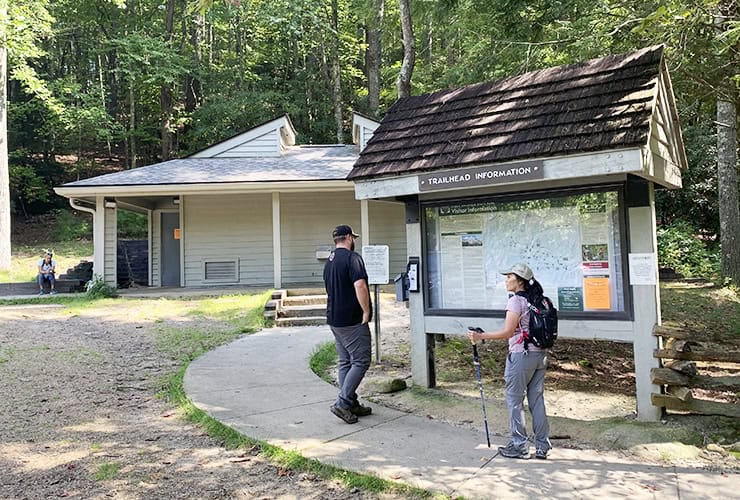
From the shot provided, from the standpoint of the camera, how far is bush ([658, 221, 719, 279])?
1773 centimetres

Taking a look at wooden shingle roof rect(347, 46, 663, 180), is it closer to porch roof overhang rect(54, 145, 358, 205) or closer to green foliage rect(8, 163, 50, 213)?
porch roof overhang rect(54, 145, 358, 205)

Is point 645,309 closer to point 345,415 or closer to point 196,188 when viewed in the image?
point 345,415

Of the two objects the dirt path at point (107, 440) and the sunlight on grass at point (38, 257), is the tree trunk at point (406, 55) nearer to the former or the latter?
the dirt path at point (107, 440)

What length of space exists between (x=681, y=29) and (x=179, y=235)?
13934 mm

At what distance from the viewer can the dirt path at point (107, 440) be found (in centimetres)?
391

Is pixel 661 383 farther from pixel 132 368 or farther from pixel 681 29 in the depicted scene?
pixel 132 368

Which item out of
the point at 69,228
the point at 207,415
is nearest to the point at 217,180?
the point at 207,415

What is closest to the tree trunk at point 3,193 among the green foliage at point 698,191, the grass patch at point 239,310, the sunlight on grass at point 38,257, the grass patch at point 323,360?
the sunlight on grass at point 38,257

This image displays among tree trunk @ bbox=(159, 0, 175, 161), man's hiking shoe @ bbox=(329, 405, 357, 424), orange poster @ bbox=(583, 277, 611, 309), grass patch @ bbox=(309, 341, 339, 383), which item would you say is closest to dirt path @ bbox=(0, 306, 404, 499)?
man's hiking shoe @ bbox=(329, 405, 357, 424)

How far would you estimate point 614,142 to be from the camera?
4.64 m

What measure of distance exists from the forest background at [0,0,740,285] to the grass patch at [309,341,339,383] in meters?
8.35

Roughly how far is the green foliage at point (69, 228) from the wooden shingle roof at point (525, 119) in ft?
87.2

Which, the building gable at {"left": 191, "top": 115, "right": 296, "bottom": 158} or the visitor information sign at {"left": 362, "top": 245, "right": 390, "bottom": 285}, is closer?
the visitor information sign at {"left": 362, "top": 245, "right": 390, "bottom": 285}

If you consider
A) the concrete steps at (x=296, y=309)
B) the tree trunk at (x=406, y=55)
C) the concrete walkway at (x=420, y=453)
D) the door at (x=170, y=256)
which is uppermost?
the tree trunk at (x=406, y=55)
